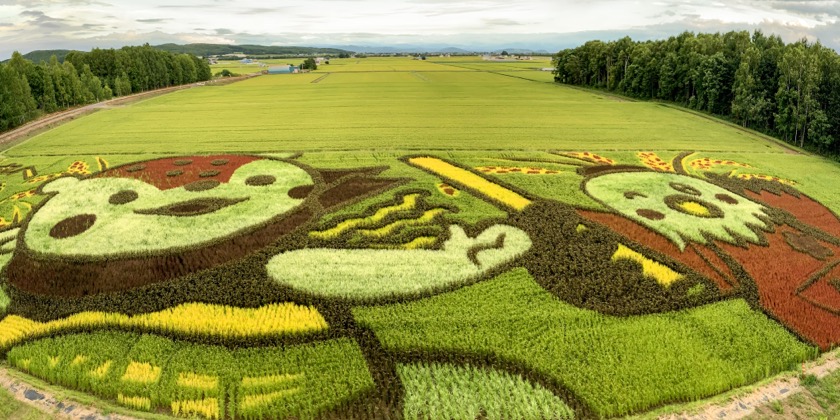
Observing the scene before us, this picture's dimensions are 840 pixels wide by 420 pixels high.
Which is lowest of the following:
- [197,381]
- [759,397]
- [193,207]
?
[759,397]

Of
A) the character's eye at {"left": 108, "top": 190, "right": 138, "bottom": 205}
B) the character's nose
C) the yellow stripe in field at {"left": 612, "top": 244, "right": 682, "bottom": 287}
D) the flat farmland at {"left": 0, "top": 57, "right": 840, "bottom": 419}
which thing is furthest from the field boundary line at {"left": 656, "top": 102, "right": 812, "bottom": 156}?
the character's nose

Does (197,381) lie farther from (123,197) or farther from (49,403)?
(123,197)

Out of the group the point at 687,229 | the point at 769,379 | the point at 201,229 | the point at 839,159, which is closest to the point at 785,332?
the point at 769,379

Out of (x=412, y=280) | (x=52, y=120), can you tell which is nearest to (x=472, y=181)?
(x=412, y=280)

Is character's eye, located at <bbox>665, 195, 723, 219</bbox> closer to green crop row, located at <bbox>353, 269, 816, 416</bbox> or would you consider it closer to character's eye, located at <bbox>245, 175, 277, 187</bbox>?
green crop row, located at <bbox>353, 269, 816, 416</bbox>

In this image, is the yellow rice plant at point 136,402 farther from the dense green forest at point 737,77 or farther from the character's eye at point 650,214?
the dense green forest at point 737,77

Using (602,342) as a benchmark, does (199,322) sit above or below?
above

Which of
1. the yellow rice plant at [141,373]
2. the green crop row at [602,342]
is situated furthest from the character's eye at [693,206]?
the yellow rice plant at [141,373]
